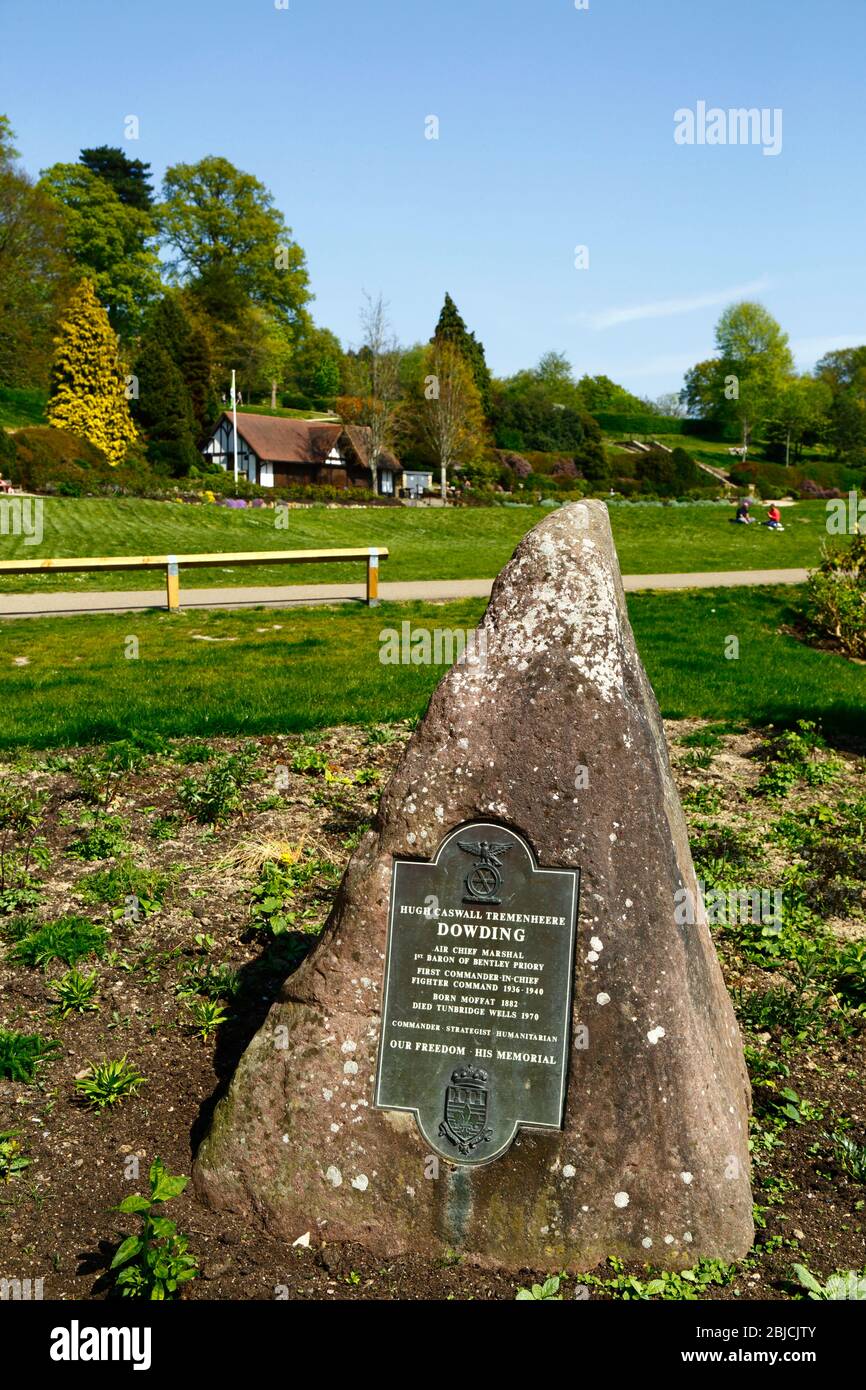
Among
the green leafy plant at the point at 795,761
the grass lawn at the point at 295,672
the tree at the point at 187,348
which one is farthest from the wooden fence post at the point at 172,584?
the tree at the point at 187,348

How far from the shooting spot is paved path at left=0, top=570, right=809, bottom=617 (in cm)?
1580

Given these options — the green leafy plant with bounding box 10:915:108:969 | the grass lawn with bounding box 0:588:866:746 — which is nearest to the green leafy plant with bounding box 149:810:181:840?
the green leafy plant with bounding box 10:915:108:969

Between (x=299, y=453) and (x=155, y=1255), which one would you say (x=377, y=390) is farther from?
(x=155, y=1255)

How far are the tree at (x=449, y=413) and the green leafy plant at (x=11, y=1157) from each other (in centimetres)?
4325

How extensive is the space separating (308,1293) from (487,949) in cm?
115

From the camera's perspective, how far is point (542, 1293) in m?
3.29

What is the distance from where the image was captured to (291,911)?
5.48 m

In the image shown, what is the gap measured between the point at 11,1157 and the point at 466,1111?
1.61 meters

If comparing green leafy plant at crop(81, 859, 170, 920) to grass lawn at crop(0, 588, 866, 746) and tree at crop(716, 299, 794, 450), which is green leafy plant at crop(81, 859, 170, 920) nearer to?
grass lawn at crop(0, 588, 866, 746)

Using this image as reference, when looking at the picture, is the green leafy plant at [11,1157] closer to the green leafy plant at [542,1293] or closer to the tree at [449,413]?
the green leafy plant at [542,1293]

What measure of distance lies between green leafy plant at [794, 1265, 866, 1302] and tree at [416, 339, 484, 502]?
4379 cm

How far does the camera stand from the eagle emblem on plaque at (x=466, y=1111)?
348 centimetres
